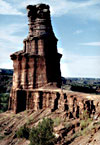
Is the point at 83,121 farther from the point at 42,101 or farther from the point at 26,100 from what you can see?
the point at 26,100

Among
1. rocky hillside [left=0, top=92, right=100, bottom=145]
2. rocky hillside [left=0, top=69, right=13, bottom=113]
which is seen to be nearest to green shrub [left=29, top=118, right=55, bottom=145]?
rocky hillside [left=0, top=92, right=100, bottom=145]

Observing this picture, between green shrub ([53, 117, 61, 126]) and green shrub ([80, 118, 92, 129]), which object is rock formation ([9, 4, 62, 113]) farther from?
green shrub ([80, 118, 92, 129])

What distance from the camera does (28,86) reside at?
168ft

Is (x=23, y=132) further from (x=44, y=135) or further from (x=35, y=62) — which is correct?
(x=35, y=62)

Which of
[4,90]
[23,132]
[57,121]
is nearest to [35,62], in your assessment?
[57,121]

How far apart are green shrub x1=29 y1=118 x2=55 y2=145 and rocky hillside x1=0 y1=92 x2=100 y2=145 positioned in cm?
101

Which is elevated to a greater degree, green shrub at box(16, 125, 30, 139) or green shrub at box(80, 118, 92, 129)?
green shrub at box(80, 118, 92, 129)

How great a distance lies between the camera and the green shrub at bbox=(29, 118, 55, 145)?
3238cm

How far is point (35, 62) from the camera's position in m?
50.9

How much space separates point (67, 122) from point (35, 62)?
17.6m

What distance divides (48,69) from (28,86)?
214 inches

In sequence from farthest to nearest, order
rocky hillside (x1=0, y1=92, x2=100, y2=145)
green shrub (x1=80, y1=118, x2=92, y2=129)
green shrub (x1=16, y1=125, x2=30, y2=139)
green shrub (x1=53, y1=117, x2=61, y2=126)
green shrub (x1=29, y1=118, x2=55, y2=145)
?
1. green shrub (x1=16, y1=125, x2=30, y2=139)
2. green shrub (x1=53, y1=117, x2=61, y2=126)
3. green shrub (x1=80, y1=118, x2=92, y2=129)
4. green shrub (x1=29, y1=118, x2=55, y2=145)
5. rocky hillside (x1=0, y1=92, x2=100, y2=145)

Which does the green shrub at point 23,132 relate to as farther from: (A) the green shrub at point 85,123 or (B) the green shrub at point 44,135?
(A) the green shrub at point 85,123

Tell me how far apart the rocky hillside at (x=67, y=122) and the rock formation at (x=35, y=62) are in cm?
329
